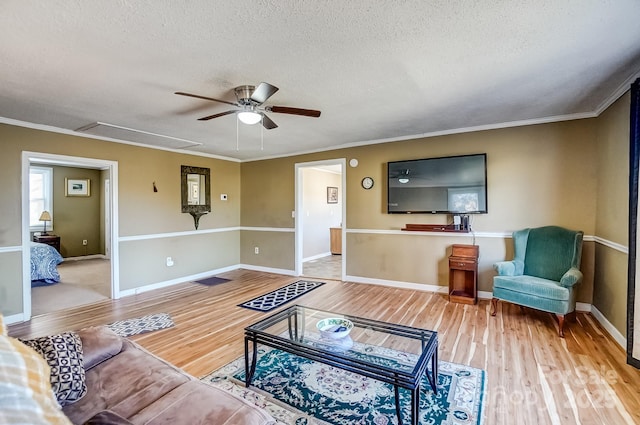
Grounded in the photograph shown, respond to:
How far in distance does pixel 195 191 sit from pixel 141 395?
4.53 metres

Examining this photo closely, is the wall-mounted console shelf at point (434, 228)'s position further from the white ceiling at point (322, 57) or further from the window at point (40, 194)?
the window at point (40, 194)

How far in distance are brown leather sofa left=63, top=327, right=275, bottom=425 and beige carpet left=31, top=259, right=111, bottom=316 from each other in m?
3.19

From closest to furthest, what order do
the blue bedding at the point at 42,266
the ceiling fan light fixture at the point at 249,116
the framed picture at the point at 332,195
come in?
1. the ceiling fan light fixture at the point at 249,116
2. the blue bedding at the point at 42,266
3. the framed picture at the point at 332,195

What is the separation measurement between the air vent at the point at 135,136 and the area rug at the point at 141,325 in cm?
235

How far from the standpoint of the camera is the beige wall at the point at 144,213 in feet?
11.4

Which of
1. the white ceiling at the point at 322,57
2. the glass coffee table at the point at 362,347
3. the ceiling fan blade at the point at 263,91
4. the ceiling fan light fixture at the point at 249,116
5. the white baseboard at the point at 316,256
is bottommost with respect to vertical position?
the white baseboard at the point at 316,256

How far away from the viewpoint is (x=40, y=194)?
6.99m

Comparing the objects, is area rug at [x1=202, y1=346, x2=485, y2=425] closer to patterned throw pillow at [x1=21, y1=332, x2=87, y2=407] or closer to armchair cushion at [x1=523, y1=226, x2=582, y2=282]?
patterned throw pillow at [x1=21, y1=332, x2=87, y2=407]

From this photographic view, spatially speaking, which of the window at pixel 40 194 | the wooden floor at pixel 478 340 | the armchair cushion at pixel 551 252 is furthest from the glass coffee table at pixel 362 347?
the window at pixel 40 194

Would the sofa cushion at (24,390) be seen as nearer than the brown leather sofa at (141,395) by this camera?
Yes

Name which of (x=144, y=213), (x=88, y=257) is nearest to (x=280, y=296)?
(x=144, y=213)

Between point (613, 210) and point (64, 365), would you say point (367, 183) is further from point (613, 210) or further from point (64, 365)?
point (64, 365)

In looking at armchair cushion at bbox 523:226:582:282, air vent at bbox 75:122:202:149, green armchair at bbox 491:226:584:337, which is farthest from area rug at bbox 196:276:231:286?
armchair cushion at bbox 523:226:582:282

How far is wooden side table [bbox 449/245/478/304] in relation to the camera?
12.8ft
